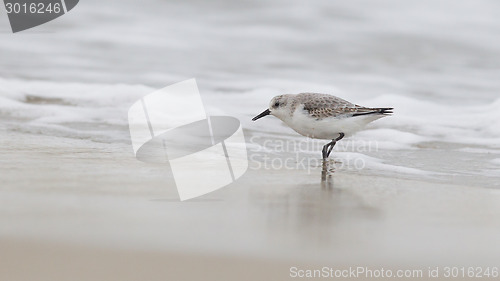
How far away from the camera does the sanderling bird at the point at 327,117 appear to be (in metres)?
5.85

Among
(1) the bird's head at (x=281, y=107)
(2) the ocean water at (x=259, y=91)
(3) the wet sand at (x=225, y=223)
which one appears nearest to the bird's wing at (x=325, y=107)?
(1) the bird's head at (x=281, y=107)

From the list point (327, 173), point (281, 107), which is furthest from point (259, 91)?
point (327, 173)

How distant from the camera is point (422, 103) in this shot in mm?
9156

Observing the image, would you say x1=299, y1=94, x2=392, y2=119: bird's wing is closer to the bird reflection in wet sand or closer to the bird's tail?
the bird's tail

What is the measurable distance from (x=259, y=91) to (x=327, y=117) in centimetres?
355

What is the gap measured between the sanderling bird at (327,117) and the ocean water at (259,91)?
231mm

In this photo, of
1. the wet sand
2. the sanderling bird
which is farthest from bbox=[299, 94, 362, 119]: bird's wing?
the wet sand

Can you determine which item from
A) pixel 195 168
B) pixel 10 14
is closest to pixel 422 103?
pixel 195 168

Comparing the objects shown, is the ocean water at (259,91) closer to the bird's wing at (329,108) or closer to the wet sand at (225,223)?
the wet sand at (225,223)

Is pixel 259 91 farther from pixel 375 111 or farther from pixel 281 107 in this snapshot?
pixel 375 111

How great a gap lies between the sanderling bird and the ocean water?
0.23m

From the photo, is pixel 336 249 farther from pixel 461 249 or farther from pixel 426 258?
pixel 461 249

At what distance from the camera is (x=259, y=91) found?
9352 mm

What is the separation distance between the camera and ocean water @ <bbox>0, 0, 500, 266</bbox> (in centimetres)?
384
